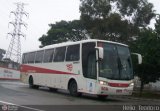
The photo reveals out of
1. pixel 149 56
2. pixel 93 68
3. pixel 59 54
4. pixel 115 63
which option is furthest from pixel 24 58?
pixel 115 63

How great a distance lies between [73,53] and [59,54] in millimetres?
2286

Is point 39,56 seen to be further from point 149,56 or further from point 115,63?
point 115,63

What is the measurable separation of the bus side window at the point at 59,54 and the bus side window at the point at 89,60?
9.35 feet

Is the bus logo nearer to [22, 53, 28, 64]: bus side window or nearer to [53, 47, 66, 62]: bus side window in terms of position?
[53, 47, 66, 62]: bus side window

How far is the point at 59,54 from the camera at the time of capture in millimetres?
27531

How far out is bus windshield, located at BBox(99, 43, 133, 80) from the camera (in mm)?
22781

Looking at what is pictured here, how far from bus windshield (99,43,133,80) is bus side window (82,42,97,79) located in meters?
0.55

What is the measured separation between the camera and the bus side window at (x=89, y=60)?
23172 mm

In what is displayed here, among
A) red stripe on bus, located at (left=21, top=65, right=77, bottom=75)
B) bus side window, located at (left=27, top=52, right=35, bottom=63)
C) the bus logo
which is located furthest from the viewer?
bus side window, located at (left=27, top=52, right=35, bottom=63)

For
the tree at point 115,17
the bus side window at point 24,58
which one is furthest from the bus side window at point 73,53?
the tree at point 115,17

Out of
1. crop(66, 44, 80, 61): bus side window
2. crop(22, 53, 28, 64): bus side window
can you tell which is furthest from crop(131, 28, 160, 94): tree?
crop(22, 53, 28, 64): bus side window

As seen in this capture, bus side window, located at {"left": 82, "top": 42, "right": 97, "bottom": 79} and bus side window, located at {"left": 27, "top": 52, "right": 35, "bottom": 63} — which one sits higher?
bus side window, located at {"left": 27, "top": 52, "right": 35, "bottom": 63}

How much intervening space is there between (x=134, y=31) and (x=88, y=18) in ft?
15.6

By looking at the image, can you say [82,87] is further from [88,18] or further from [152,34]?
[88,18]
